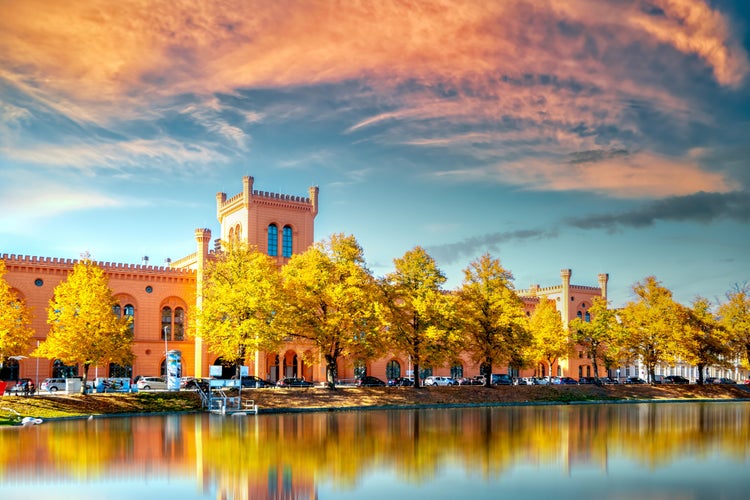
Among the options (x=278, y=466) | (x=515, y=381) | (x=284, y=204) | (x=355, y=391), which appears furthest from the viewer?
(x=515, y=381)

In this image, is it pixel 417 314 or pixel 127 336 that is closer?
Answer: pixel 127 336

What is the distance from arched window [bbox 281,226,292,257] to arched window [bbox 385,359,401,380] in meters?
19.0

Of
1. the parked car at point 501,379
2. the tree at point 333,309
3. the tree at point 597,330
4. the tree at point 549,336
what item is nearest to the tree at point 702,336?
the tree at point 597,330

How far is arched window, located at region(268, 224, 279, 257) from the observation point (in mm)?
82188

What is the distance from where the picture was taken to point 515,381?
3674 inches

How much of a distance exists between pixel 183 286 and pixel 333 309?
22.6 m

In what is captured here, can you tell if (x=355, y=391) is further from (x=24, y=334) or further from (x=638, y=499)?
(x=638, y=499)

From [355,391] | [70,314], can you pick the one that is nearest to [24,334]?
[70,314]

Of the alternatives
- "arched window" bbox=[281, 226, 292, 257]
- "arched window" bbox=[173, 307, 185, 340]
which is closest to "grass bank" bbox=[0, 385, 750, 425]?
"arched window" bbox=[281, 226, 292, 257]

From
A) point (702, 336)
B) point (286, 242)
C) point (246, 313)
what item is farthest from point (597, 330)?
point (246, 313)

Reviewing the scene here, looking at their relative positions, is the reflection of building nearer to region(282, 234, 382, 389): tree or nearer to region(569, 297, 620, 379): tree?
region(282, 234, 382, 389): tree

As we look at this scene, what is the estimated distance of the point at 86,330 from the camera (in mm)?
55188

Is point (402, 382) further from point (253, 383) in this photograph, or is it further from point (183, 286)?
point (183, 286)

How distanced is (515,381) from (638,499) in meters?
73.1
